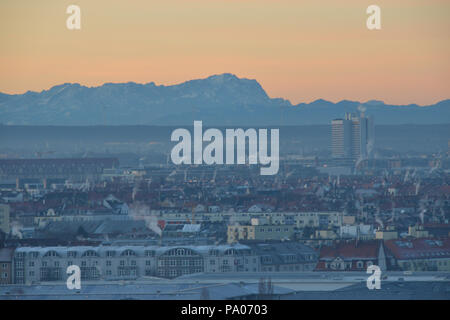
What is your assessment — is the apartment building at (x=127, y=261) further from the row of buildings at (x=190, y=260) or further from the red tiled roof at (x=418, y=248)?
the red tiled roof at (x=418, y=248)

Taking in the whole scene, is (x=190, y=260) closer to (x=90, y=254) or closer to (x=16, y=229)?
(x=90, y=254)

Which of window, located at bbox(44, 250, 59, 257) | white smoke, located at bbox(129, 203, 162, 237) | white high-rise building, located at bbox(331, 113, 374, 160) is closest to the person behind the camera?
window, located at bbox(44, 250, 59, 257)

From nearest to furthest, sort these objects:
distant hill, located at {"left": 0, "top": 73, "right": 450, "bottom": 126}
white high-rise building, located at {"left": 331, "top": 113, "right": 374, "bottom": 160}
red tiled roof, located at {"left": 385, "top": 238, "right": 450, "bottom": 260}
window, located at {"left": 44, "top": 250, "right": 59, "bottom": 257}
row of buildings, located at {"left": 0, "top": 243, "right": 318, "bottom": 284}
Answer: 1. row of buildings, located at {"left": 0, "top": 243, "right": 318, "bottom": 284}
2. window, located at {"left": 44, "top": 250, "right": 59, "bottom": 257}
3. red tiled roof, located at {"left": 385, "top": 238, "right": 450, "bottom": 260}
4. white high-rise building, located at {"left": 331, "top": 113, "right": 374, "bottom": 160}
5. distant hill, located at {"left": 0, "top": 73, "right": 450, "bottom": 126}

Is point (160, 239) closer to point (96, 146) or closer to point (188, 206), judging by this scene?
point (188, 206)

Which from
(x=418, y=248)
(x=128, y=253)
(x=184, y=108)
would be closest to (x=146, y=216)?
(x=418, y=248)

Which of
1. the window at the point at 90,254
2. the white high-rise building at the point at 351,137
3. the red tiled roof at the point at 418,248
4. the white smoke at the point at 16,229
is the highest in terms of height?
the white high-rise building at the point at 351,137

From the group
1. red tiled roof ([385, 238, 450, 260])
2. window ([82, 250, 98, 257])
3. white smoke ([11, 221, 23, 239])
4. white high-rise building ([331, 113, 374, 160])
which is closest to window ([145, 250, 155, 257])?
window ([82, 250, 98, 257])

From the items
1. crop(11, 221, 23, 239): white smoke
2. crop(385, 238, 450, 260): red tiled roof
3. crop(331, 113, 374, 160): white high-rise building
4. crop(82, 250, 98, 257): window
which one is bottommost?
crop(11, 221, 23, 239): white smoke

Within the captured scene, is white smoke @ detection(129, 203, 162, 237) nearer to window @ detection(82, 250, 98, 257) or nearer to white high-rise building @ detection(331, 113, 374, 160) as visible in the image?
window @ detection(82, 250, 98, 257)

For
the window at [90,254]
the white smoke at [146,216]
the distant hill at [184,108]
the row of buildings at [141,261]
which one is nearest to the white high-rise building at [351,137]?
the distant hill at [184,108]
